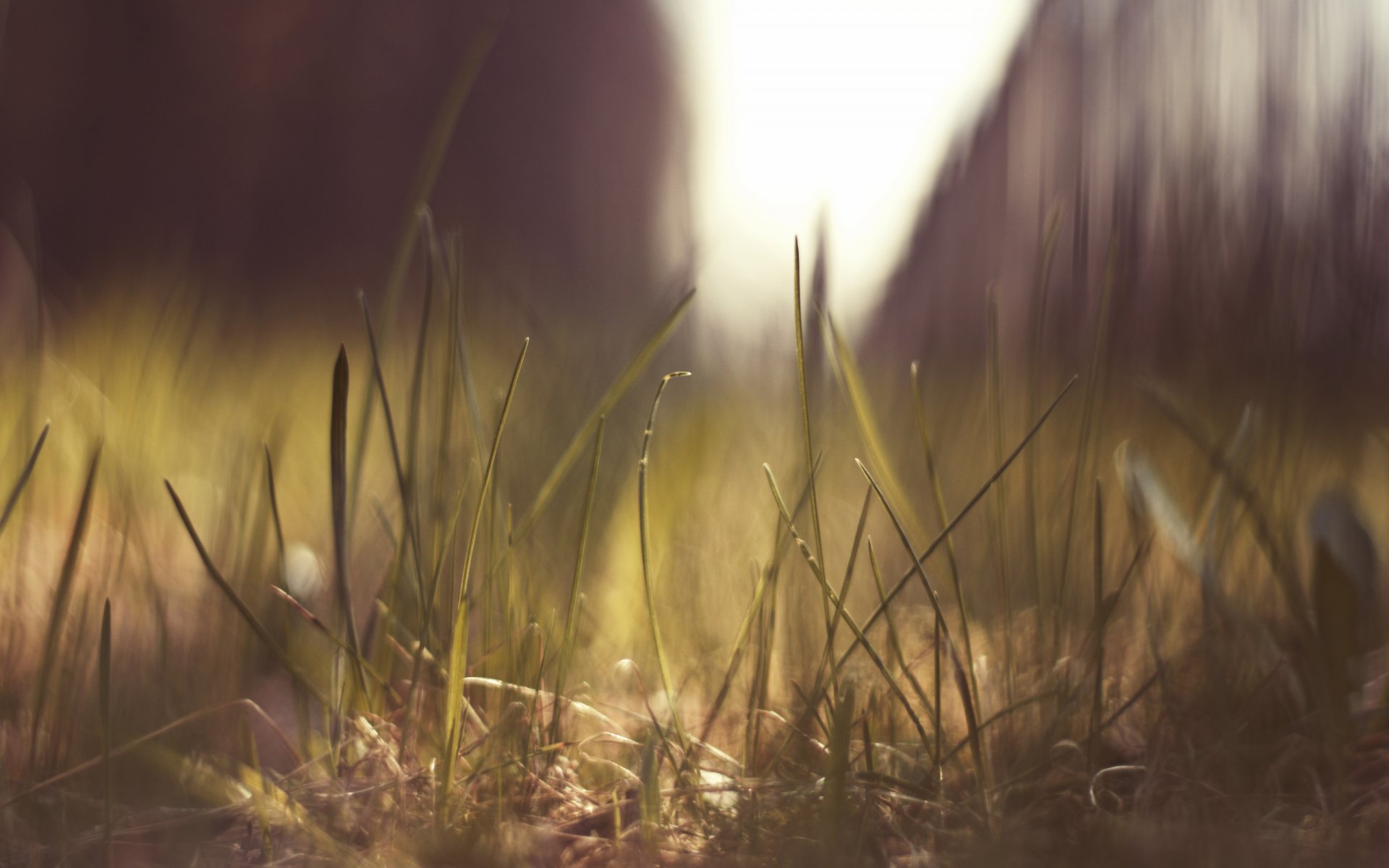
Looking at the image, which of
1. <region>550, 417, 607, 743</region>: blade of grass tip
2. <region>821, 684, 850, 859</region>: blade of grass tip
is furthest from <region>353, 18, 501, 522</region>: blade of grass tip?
<region>821, 684, 850, 859</region>: blade of grass tip

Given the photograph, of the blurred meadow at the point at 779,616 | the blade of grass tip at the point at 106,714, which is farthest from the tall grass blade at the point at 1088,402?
the blade of grass tip at the point at 106,714

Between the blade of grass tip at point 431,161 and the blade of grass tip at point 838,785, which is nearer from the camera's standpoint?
the blade of grass tip at point 838,785

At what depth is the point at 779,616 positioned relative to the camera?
→ 596mm

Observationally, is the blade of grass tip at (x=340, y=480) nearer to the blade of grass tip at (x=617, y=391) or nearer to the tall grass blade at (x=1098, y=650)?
the blade of grass tip at (x=617, y=391)

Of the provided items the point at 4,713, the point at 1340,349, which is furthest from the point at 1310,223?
the point at 4,713

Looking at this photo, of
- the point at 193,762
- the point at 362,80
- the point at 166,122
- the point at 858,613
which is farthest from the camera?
the point at 362,80

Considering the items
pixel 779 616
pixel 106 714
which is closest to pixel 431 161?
pixel 106 714

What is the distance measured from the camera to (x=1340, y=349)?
0.40 meters

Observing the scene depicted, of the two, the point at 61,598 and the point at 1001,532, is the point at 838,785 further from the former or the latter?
the point at 61,598

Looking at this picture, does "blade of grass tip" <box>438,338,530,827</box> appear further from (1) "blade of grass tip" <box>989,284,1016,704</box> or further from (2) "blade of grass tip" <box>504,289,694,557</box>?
(1) "blade of grass tip" <box>989,284,1016,704</box>

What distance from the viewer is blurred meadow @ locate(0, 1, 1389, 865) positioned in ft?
0.93

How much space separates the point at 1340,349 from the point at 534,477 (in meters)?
0.48

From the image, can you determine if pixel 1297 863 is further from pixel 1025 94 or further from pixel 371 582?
pixel 371 582

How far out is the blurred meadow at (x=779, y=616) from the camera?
0.93 feet
